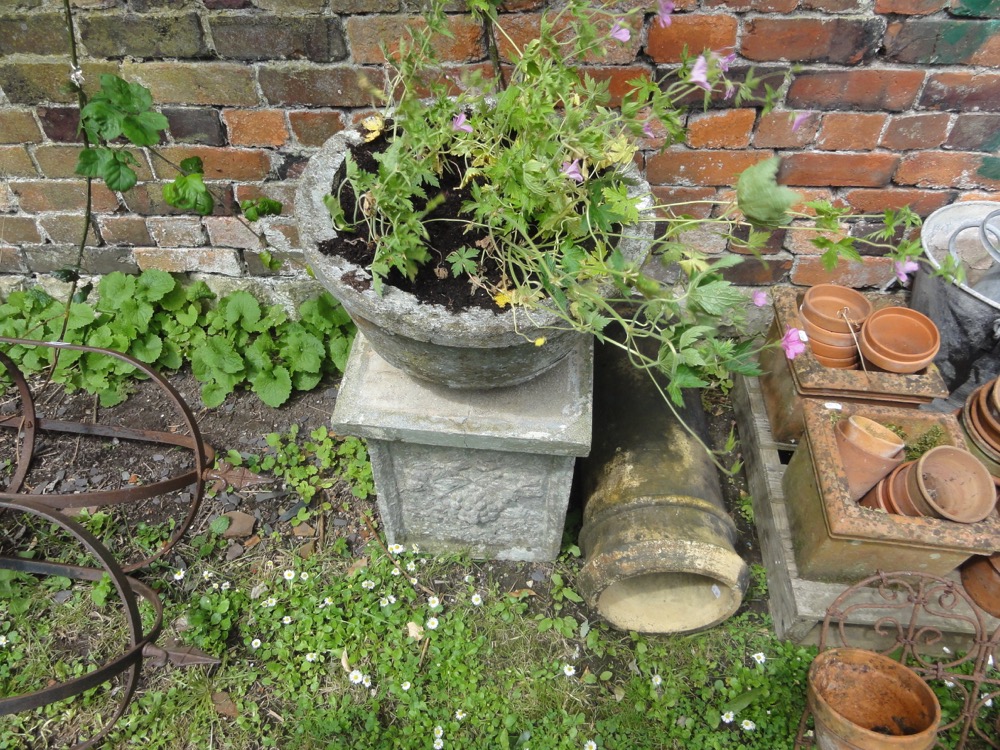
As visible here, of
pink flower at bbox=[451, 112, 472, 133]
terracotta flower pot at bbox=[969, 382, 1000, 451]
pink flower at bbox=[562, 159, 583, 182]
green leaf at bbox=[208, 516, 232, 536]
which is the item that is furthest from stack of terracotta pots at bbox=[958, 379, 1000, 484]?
green leaf at bbox=[208, 516, 232, 536]

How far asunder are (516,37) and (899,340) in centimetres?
131

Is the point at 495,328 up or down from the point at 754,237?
down

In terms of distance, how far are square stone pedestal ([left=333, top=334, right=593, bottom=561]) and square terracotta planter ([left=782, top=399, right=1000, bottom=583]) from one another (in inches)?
24.3

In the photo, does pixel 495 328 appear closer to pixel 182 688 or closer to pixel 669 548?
pixel 669 548

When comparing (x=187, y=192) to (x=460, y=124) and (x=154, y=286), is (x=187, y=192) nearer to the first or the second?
(x=154, y=286)

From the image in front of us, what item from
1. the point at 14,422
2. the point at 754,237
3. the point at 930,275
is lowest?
the point at 14,422

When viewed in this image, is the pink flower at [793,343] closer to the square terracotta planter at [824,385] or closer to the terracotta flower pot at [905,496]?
the square terracotta planter at [824,385]

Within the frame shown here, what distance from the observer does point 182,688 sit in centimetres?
177

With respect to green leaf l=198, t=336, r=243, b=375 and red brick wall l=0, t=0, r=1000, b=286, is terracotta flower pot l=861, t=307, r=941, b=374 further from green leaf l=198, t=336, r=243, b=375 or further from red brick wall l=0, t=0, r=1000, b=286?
green leaf l=198, t=336, r=243, b=375

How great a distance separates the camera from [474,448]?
5.32 ft

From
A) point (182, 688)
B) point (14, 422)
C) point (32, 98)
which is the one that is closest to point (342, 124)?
point (32, 98)

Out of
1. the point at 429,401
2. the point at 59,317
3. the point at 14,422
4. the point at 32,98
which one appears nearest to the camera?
the point at 429,401

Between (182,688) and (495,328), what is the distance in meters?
1.29

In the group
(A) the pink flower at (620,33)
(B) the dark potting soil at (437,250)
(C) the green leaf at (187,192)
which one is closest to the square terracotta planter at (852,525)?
(B) the dark potting soil at (437,250)
